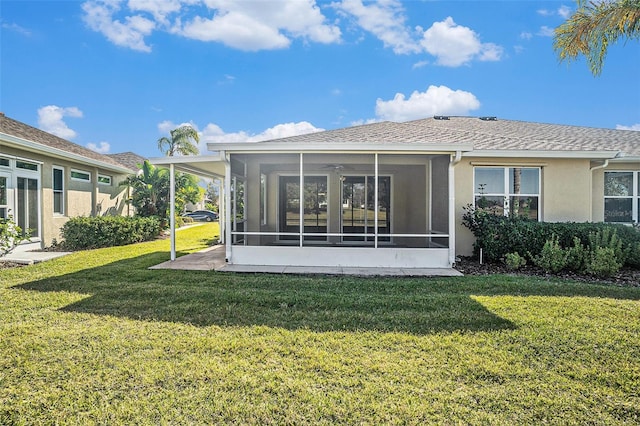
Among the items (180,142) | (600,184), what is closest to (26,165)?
(600,184)

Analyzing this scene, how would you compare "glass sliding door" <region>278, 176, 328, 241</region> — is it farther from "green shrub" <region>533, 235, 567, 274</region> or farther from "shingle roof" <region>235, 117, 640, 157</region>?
"green shrub" <region>533, 235, 567, 274</region>

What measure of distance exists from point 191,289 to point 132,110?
25.0m

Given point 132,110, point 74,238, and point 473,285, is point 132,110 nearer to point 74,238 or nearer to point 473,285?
point 74,238

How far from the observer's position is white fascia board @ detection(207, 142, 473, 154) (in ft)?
25.7

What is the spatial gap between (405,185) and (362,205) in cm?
165

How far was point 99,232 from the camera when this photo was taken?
1188 centimetres

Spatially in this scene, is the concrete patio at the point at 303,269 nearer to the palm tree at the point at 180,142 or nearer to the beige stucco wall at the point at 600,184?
the beige stucco wall at the point at 600,184

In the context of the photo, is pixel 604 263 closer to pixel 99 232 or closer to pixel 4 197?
pixel 99 232

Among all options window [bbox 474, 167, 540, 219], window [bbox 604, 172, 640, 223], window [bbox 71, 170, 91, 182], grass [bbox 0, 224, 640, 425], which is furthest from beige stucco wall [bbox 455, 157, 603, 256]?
window [bbox 71, 170, 91, 182]

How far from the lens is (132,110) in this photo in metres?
25.9

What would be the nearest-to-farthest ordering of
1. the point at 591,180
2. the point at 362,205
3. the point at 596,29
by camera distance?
the point at 596,29 → the point at 591,180 → the point at 362,205

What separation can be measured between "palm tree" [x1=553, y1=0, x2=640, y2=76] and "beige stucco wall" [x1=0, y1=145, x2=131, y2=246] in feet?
50.6

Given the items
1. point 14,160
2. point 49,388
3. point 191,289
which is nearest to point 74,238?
point 14,160

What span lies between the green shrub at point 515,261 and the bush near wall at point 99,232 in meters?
12.7
